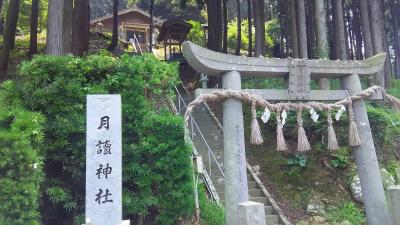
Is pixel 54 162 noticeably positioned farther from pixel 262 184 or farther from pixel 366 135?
pixel 366 135

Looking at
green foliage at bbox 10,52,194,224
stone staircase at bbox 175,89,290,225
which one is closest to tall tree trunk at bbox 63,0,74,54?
stone staircase at bbox 175,89,290,225

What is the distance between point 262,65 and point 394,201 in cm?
288

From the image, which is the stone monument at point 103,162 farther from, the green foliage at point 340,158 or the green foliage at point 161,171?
the green foliage at point 340,158

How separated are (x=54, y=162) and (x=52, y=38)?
4046mm

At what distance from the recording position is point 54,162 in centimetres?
672

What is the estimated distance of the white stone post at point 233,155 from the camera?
19.0 feet

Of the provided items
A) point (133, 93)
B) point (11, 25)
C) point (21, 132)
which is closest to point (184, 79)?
point (11, 25)

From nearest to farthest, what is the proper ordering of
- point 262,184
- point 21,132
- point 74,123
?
point 21,132, point 74,123, point 262,184

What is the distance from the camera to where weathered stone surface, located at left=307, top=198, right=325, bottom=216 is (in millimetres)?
8703

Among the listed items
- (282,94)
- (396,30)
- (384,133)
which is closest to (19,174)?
(282,94)

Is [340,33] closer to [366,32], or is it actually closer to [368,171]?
[366,32]

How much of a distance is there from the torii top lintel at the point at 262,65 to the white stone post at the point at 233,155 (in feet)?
0.66

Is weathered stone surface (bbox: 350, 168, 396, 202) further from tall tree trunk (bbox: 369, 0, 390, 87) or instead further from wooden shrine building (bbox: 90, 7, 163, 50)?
wooden shrine building (bbox: 90, 7, 163, 50)

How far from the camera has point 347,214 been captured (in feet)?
27.8
